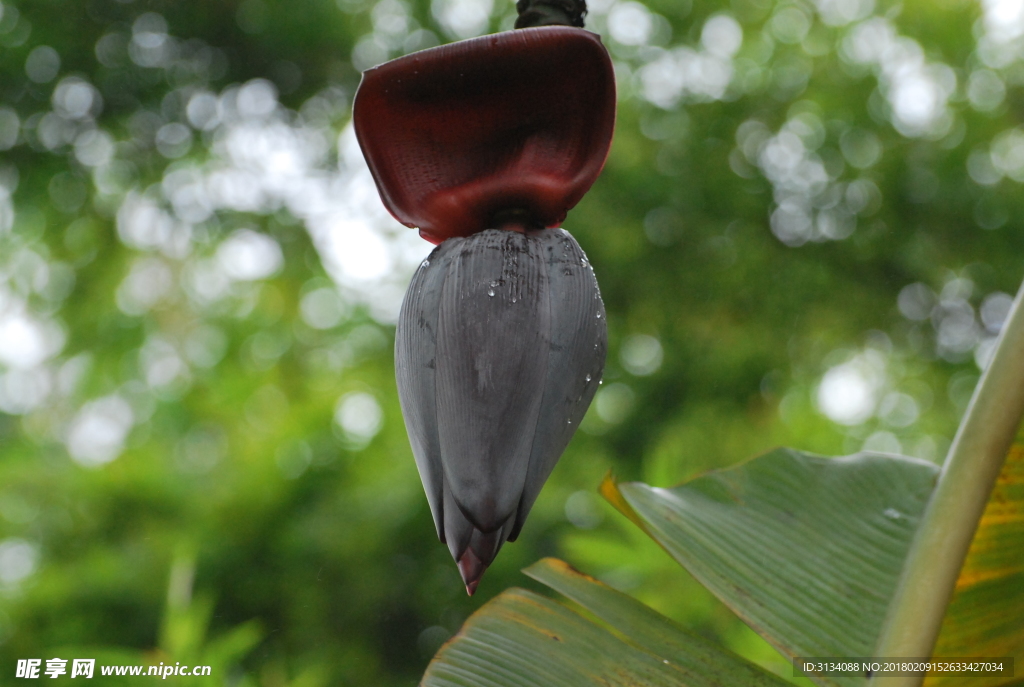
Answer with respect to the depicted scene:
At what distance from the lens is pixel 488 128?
310mm

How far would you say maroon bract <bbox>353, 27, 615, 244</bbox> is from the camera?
11.7 inches

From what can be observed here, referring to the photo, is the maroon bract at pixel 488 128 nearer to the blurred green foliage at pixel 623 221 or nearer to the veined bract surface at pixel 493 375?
the veined bract surface at pixel 493 375

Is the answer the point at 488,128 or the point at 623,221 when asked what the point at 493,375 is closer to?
the point at 488,128

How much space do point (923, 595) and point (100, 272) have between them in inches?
103

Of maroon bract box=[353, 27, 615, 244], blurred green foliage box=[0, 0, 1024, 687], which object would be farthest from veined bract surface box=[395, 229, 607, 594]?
blurred green foliage box=[0, 0, 1024, 687]

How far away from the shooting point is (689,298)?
88.5 inches

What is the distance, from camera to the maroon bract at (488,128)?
296 millimetres

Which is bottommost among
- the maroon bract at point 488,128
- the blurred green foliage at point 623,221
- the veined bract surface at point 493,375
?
the blurred green foliage at point 623,221

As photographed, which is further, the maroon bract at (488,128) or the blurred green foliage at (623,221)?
the blurred green foliage at (623,221)

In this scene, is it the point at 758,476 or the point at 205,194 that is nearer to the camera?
the point at 758,476

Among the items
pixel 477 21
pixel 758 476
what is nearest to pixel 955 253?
pixel 477 21

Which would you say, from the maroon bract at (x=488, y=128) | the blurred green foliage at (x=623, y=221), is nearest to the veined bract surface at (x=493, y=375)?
the maroon bract at (x=488, y=128)

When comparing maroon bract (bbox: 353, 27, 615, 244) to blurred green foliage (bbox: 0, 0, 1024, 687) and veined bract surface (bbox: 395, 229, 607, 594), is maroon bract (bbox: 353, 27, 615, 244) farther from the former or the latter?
blurred green foliage (bbox: 0, 0, 1024, 687)

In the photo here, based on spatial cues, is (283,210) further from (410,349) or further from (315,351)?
(410,349)
